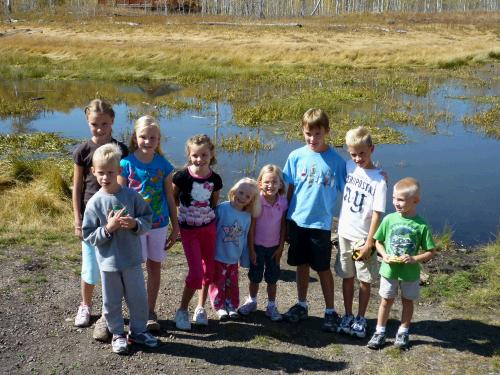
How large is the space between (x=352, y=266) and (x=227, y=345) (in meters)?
1.22

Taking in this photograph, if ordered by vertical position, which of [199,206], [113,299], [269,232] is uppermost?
[199,206]

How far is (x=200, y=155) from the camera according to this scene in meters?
4.47

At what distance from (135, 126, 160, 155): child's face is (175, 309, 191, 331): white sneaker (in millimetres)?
1381

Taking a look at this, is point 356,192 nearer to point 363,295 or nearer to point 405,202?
point 405,202

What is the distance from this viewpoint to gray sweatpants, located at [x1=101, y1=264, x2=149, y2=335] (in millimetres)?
4152

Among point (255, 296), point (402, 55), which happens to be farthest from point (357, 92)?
point (255, 296)

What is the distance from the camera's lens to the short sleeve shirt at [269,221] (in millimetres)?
4785

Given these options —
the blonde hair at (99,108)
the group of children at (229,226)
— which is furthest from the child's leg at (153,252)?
the blonde hair at (99,108)

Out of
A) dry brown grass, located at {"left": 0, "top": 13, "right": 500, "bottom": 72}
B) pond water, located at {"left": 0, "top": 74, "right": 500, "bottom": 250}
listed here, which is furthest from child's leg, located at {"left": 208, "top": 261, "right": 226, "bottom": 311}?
dry brown grass, located at {"left": 0, "top": 13, "right": 500, "bottom": 72}

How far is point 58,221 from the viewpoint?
768cm

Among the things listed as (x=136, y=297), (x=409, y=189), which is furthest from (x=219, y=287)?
(x=409, y=189)

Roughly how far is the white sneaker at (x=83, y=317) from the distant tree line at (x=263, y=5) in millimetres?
71123

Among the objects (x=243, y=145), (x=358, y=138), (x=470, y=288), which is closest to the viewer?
(x=358, y=138)

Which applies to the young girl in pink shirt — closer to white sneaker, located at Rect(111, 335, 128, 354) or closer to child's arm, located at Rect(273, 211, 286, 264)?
child's arm, located at Rect(273, 211, 286, 264)
